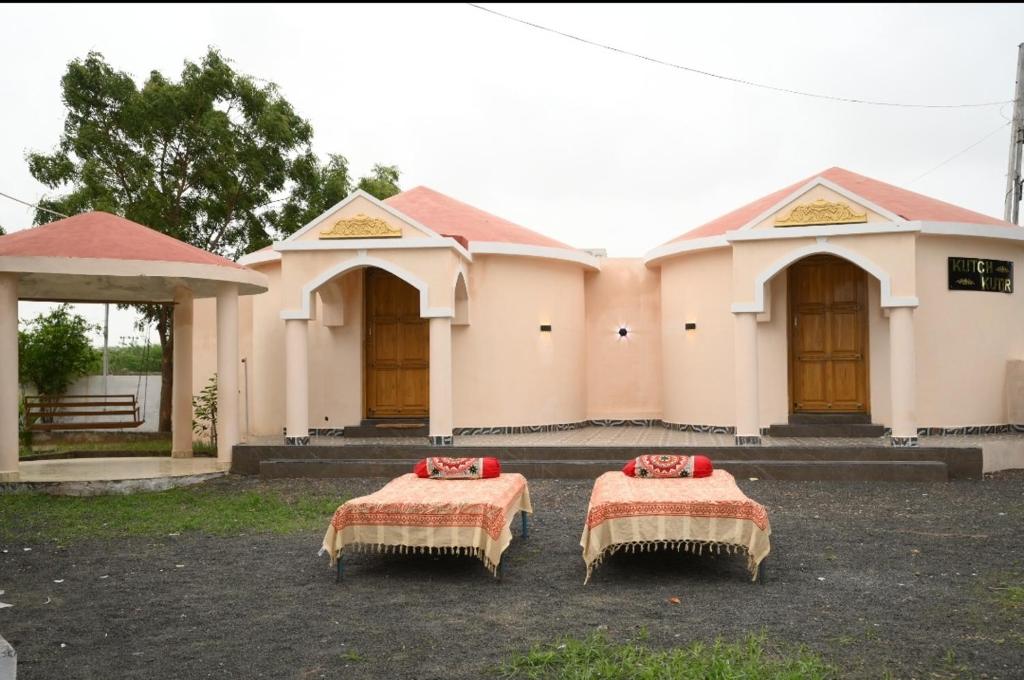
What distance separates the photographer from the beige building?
474 inches

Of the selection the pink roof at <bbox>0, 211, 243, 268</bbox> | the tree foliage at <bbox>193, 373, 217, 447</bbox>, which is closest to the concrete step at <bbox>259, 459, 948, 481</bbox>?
the pink roof at <bbox>0, 211, 243, 268</bbox>

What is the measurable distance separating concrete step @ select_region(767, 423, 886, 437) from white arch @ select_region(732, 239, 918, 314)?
2.20 metres

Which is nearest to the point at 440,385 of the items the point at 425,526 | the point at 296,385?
the point at 296,385

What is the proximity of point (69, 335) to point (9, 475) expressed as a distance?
8438 millimetres

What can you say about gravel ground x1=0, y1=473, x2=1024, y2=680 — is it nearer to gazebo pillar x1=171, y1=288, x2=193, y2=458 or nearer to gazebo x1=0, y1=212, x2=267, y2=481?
gazebo x1=0, y1=212, x2=267, y2=481

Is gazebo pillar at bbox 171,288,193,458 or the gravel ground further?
gazebo pillar at bbox 171,288,193,458

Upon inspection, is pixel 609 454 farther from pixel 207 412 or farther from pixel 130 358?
pixel 130 358

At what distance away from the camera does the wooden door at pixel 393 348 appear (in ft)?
47.0

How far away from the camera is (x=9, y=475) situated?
1108cm

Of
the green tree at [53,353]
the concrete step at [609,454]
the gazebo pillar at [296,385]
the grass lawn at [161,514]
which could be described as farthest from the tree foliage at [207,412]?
the green tree at [53,353]

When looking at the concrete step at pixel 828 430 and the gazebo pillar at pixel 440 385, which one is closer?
the gazebo pillar at pixel 440 385

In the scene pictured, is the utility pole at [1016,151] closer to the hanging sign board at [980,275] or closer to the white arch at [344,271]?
the hanging sign board at [980,275]

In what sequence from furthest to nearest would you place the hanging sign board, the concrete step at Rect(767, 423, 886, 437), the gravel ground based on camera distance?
the concrete step at Rect(767, 423, 886, 437) → the hanging sign board → the gravel ground

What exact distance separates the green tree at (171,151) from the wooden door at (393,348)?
5.44 m
